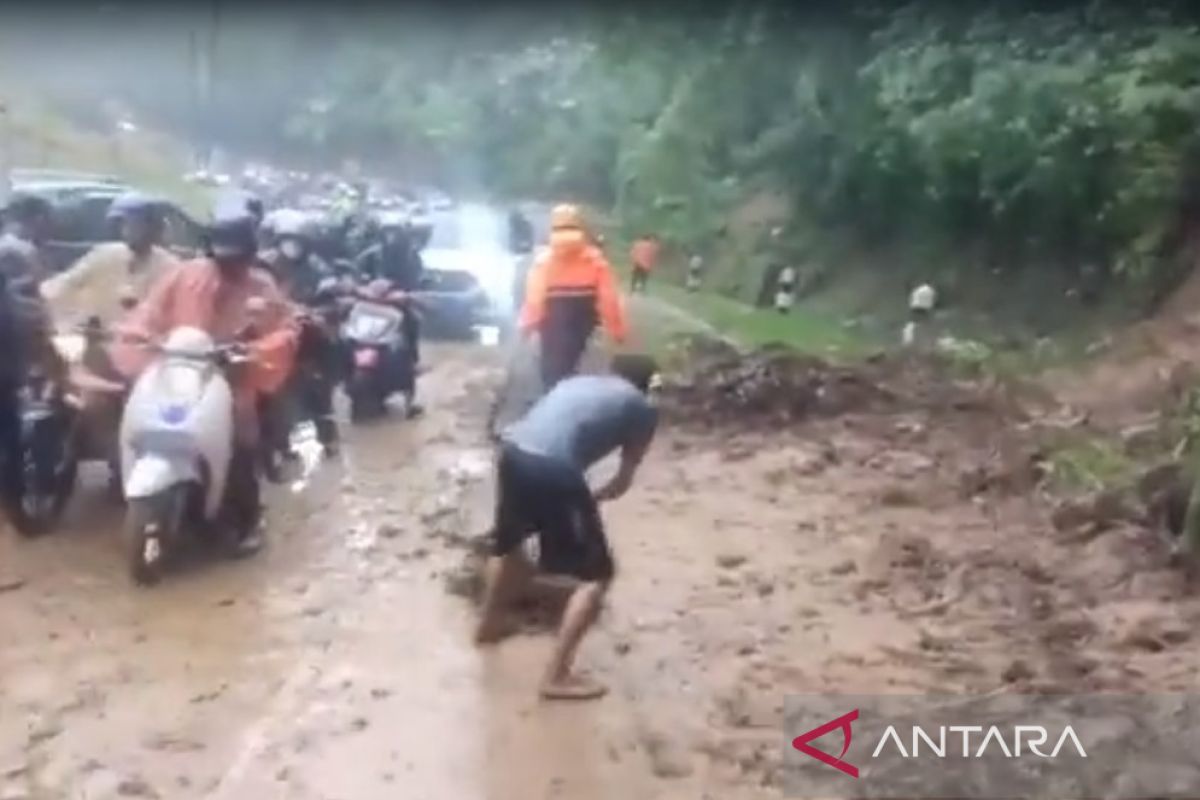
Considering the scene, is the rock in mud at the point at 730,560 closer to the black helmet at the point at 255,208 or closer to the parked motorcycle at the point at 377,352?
the parked motorcycle at the point at 377,352

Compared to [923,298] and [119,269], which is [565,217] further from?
[119,269]

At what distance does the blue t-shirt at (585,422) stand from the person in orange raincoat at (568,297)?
156 mm

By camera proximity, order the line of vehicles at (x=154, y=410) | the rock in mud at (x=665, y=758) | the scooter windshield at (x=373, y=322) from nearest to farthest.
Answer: the rock in mud at (x=665, y=758) → the line of vehicles at (x=154, y=410) → the scooter windshield at (x=373, y=322)

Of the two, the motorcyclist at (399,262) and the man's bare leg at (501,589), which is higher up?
the motorcyclist at (399,262)

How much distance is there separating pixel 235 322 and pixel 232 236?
5.5 inches

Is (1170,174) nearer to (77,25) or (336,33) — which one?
(336,33)

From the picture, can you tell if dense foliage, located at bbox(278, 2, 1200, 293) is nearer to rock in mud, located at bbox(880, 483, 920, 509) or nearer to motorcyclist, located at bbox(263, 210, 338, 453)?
motorcyclist, located at bbox(263, 210, 338, 453)

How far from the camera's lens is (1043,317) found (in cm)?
244

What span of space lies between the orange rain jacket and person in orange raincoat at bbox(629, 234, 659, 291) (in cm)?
4

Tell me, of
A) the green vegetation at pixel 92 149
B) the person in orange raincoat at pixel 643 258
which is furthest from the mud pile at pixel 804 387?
the green vegetation at pixel 92 149

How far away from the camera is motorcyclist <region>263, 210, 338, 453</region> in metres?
2.77

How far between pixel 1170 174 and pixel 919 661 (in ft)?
2.86

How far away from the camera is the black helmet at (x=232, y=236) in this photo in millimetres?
2674

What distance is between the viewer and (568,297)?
2428 millimetres
